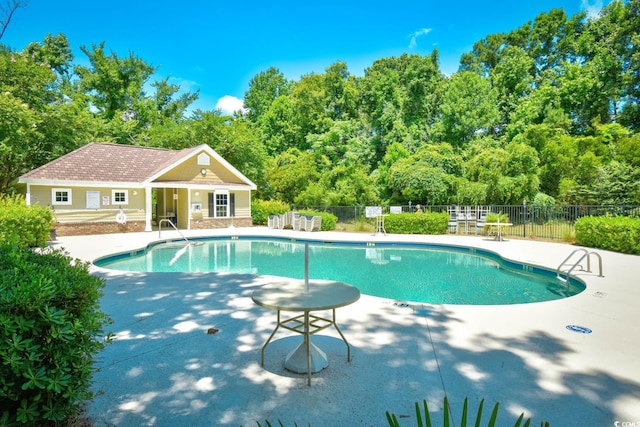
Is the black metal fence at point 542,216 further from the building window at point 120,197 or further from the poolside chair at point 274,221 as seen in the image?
the building window at point 120,197

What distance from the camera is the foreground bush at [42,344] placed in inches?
68.7

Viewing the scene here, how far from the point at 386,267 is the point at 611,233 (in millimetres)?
6953

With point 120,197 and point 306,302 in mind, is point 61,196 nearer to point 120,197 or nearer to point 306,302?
point 120,197

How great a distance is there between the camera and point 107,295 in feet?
18.1

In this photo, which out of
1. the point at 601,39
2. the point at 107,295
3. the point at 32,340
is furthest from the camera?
the point at 601,39

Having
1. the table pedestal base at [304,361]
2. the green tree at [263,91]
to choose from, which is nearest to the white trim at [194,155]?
the table pedestal base at [304,361]

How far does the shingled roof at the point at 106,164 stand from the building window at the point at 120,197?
1.93 feet

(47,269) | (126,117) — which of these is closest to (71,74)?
(126,117)

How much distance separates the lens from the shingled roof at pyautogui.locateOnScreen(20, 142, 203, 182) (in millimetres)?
15500

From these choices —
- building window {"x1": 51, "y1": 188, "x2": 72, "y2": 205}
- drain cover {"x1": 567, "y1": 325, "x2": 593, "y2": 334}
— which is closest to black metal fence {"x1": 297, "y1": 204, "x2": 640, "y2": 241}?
drain cover {"x1": 567, "y1": 325, "x2": 593, "y2": 334}

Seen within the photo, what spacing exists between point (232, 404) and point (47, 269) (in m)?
1.58

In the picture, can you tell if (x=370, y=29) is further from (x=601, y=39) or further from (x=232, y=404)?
(x=232, y=404)

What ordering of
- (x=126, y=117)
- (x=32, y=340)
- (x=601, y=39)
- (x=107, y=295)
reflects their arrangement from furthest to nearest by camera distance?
1. (x=126, y=117)
2. (x=601, y=39)
3. (x=107, y=295)
4. (x=32, y=340)

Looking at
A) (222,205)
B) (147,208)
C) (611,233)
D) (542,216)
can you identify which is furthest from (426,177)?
(147,208)
